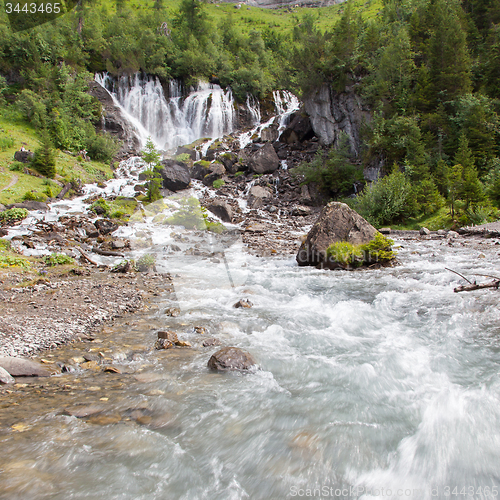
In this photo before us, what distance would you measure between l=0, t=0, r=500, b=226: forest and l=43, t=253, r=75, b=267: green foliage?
1609 centimetres

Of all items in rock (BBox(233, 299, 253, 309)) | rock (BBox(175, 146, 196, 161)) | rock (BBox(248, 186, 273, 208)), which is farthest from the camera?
rock (BBox(175, 146, 196, 161))

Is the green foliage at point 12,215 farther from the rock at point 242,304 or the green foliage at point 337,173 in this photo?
the green foliage at point 337,173

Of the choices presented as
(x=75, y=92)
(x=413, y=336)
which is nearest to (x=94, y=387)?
(x=413, y=336)

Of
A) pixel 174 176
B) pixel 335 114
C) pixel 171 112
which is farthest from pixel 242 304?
pixel 171 112

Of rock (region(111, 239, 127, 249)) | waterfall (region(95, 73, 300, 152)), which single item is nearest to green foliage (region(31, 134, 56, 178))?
rock (region(111, 239, 127, 249))

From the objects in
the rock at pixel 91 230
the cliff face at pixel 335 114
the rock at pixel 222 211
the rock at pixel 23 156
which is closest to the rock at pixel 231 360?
the rock at pixel 91 230

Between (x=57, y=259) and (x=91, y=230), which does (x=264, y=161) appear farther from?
(x=57, y=259)

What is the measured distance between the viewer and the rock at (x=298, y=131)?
131 feet

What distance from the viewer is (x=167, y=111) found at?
40969 mm

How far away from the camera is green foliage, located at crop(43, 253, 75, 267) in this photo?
11.6 meters

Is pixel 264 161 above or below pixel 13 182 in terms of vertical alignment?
above

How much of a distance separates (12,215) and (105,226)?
4.43 meters

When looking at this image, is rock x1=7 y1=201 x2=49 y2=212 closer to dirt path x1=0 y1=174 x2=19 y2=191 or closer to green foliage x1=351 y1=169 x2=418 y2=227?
dirt path x1=0 y1=174 x2=19 y2=191

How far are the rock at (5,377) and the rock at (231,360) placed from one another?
300cm
